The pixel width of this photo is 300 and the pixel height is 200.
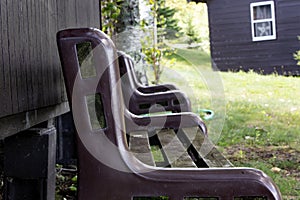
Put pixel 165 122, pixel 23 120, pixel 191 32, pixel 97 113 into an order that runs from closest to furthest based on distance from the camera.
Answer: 1. pixel 97 113
2. pixel 23 120
3. pixel 165 122
4. pixel 191 32

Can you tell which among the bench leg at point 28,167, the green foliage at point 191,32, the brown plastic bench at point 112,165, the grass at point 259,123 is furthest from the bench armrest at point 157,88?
the green foliage at point 191,32

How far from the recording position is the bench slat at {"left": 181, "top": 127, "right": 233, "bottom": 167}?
1.80 m

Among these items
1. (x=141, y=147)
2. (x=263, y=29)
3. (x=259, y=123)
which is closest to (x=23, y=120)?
(x=141, y=147)

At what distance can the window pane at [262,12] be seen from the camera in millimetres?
15476

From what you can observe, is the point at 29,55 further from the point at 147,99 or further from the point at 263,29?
the point at 263,29

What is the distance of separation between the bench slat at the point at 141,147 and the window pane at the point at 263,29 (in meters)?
13.6

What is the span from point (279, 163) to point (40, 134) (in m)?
2.74

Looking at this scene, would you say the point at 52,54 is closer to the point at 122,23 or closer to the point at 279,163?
the point at 279,163

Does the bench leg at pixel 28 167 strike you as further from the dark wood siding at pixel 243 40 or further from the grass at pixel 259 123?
the dark wood siding at pixel 243 40

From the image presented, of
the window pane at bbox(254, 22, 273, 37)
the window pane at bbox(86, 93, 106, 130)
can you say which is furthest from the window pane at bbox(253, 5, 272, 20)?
the window pane at bbox(86, 93, 106, 130)

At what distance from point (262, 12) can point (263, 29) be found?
63cm

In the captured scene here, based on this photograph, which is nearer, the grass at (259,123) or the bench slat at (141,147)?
the bench slat at (141,147)

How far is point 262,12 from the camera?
611 inches

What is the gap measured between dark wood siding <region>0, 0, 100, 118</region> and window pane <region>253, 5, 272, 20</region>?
533 inches
